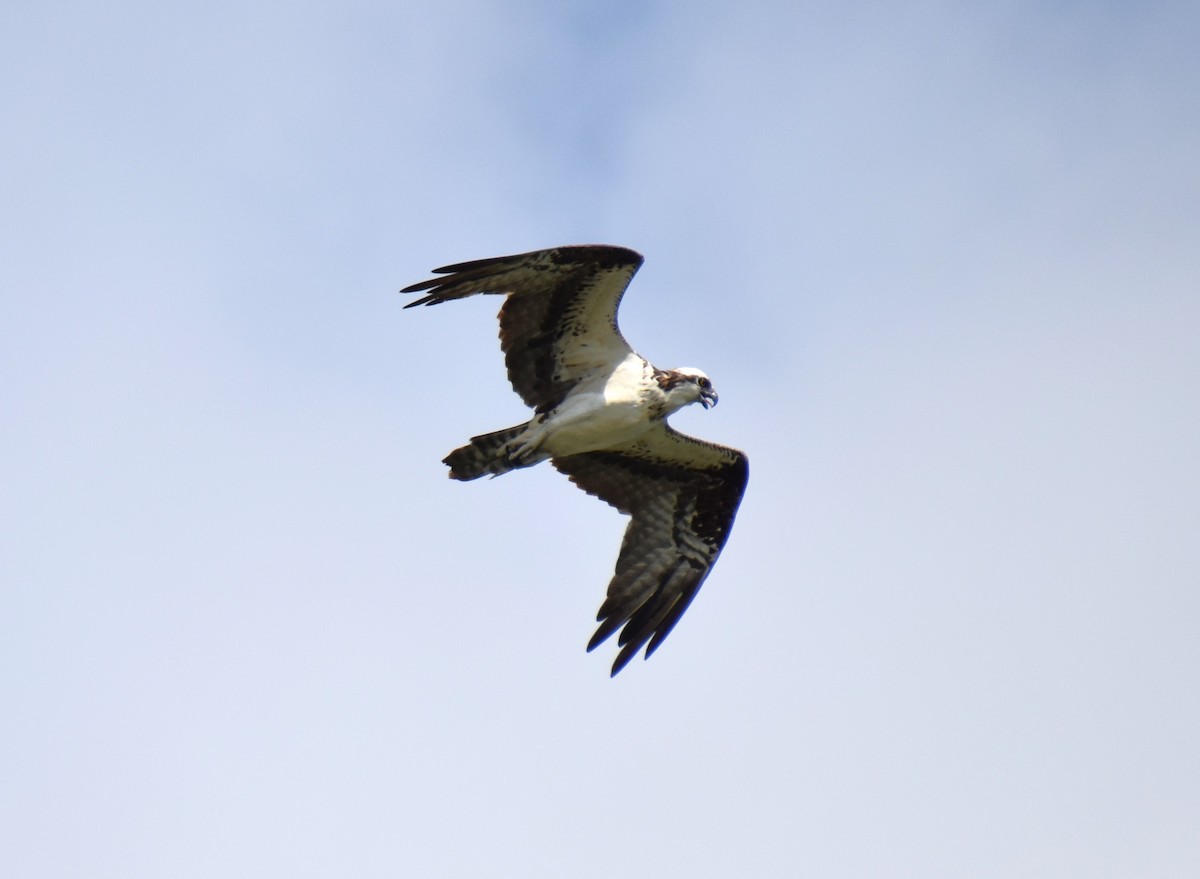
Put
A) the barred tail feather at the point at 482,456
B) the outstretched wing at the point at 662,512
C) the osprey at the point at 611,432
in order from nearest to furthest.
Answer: the osprey at the point at 611,432, the barred tail feather at the point at 482,456, the outstretched wing at the point at 662,512

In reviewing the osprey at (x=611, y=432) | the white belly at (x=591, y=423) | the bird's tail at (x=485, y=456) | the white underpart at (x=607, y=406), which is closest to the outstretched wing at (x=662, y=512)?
the osprey at (x=611, y=432)

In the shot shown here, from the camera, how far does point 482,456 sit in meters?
15.7

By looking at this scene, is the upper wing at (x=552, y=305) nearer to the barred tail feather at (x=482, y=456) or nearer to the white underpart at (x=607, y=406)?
the white underpart at (x=607, y=406)

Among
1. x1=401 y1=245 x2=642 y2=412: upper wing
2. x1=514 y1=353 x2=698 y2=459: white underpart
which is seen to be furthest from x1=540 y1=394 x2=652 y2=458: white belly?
x1=401 y1=245 x2=642 y2=412: upper wing

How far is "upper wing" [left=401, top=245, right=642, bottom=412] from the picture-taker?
14742 millimetres

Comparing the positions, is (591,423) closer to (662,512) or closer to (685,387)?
(685,387)

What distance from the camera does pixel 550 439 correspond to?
630 inches

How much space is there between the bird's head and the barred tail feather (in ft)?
5.00

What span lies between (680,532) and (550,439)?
2240 millimetres

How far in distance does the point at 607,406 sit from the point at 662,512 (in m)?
2.19

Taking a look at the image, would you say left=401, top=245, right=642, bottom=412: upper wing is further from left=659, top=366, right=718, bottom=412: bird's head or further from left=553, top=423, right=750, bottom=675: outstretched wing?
left=553, top=423, right=750, bottom=675: outstretched wing

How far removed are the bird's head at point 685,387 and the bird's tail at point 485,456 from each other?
4.86 feet

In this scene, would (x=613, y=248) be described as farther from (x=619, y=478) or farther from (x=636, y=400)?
(x=619, y=478)

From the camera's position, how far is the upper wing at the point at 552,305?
14742 mm
